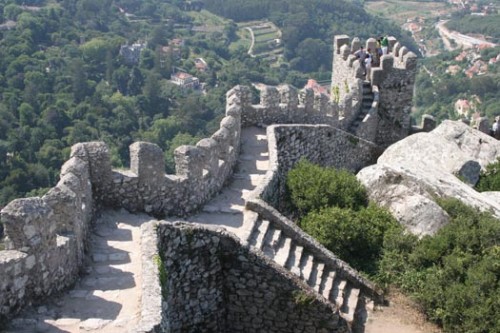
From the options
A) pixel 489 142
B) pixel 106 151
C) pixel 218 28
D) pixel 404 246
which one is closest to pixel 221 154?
pixel 106 151

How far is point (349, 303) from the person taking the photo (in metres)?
12.0

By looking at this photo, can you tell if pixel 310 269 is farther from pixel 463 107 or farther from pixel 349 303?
pixel 463 107

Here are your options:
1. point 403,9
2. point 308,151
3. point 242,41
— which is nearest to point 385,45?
point 308,151

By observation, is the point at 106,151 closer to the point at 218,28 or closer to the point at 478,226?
the point at 478,226

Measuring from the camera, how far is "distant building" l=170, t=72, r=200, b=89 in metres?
61.5

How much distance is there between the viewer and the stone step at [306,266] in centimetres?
1155

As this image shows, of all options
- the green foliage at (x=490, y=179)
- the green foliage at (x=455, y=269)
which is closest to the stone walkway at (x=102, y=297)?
the green foliage at (x=455, y=269)

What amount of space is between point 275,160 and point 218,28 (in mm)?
90263

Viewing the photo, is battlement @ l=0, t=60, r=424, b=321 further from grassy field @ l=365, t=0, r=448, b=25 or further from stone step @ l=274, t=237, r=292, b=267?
grassy field @ l=365, t=0, r=448, b=25

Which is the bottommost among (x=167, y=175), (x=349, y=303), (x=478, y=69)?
(x=478, y=69)

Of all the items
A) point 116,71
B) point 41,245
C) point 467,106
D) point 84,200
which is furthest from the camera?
point 467,106

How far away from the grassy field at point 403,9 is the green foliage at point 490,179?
124205mm

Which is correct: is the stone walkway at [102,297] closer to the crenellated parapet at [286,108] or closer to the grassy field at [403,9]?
the crenellated parapet at [286,108]

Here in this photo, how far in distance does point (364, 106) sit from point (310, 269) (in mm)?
8768
